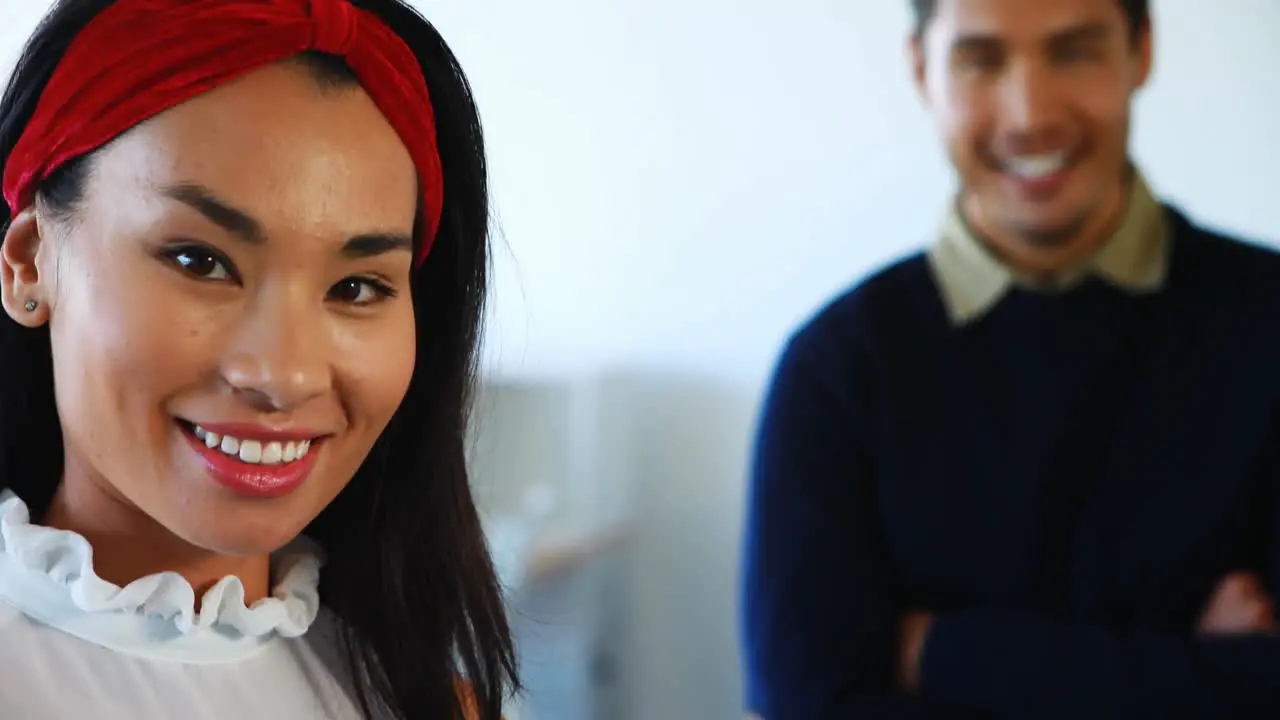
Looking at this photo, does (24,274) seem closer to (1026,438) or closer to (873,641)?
(873,641)

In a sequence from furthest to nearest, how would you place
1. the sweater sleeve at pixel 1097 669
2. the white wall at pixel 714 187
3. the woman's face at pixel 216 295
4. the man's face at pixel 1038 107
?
the white wall at pixel 714 187 → the man's face at pixel 1038 107 → the sweater sleeve at pixel 1097 669 → the woman's face at pixel 216 295

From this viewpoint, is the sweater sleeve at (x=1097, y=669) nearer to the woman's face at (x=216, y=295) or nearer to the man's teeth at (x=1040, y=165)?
the man's teeth at (x=1040, y=165)

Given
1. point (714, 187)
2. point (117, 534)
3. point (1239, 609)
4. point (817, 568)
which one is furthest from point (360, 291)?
point (714, 187)

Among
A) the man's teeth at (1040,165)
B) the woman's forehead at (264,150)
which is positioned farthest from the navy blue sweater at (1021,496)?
the woman's forehead at (264,150)

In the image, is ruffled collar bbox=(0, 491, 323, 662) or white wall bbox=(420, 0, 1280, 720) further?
white wall bbox=(420, 0, 1280, 720)

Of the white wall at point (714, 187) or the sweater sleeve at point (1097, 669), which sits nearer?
the sweater sleeve at point (1097, 669)

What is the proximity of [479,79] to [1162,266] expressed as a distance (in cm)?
74

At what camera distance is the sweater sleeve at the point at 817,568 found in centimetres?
116

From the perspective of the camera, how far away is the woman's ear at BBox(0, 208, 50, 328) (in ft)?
2.32

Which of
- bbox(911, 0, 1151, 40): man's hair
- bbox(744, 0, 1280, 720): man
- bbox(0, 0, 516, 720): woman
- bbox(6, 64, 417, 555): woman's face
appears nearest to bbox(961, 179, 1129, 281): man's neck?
bbox(744, 0, 1280, 720): man

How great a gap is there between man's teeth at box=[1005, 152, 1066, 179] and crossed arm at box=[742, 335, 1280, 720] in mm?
274

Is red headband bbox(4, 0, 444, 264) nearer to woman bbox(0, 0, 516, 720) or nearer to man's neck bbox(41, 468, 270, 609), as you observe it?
woman bbox(0, 0, 516, 720)

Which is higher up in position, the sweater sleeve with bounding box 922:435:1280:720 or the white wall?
the white wall

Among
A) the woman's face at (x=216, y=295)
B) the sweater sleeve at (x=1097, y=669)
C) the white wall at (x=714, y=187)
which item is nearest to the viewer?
the woman's face at (x=216, y=295)
